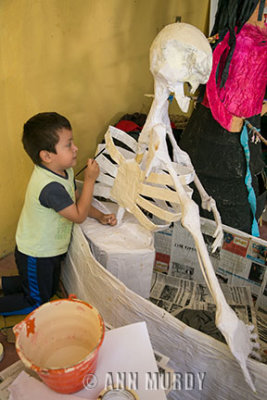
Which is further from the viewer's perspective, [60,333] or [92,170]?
[92,170]

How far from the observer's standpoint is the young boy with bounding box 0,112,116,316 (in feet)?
4.41

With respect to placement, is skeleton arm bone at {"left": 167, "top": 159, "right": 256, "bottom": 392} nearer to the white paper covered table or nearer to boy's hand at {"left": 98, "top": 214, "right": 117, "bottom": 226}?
the white paper covered table

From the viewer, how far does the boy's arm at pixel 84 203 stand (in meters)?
1.37

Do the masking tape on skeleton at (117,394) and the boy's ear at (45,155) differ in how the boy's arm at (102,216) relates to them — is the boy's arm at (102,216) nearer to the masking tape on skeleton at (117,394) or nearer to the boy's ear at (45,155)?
the boy's ear at (45,155)

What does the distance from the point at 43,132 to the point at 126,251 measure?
592 mm

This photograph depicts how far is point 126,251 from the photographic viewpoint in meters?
1.38

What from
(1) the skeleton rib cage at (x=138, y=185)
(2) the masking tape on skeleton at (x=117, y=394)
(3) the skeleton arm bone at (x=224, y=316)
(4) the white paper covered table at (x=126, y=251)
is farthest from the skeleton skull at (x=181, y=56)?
(2) the masking tape on skeleton at (x=117, y=394)

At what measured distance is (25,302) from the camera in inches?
60.7

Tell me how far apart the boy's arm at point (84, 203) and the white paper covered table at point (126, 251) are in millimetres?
133

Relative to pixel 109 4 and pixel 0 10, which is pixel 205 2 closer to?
pixel 109 4

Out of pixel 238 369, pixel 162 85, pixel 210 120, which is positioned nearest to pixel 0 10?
pixel 162 85

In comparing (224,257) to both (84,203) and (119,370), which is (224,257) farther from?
(119,370)

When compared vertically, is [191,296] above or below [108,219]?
below

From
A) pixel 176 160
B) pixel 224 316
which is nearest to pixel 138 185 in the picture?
pixel 176 160
